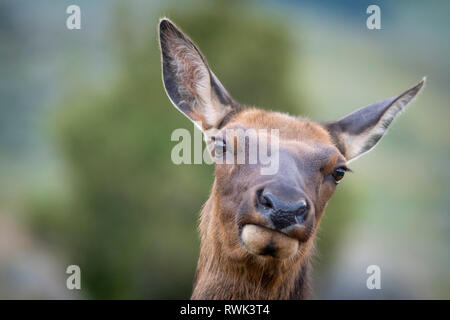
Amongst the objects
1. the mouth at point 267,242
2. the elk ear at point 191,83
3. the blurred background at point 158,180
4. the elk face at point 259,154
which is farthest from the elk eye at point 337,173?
the blurred background at point 158,180

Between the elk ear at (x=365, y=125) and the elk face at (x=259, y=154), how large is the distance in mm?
15

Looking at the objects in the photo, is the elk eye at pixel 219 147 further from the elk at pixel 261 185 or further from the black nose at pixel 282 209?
the black nose at pixel 282 209

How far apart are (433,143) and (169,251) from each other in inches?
880

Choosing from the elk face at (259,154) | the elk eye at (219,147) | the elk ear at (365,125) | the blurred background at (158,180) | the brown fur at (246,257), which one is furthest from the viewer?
the blurred background at (158,180)

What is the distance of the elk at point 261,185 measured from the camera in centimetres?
711

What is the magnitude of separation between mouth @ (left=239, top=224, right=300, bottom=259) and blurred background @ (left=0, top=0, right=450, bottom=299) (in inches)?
582

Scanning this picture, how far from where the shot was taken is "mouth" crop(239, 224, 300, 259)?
7.09 meters

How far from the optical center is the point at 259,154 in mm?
7719

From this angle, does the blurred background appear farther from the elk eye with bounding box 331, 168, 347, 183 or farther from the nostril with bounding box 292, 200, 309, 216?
the nostril with bounding box 292, 200, 309, 216

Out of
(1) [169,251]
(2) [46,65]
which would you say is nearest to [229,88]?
(1) [169,251]

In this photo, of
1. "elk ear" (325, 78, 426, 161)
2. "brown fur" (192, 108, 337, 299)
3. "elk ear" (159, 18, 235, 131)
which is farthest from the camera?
"elk ear" (325, 78, 426, 161)

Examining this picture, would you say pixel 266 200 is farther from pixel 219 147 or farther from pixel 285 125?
pixel 285 125

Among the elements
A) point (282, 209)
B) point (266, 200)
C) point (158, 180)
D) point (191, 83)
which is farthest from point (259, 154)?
point (158, 180)

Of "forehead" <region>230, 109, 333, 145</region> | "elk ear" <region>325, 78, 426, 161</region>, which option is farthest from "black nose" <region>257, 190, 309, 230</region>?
"elk ear" <region>325, 78, 426, 161</region>
